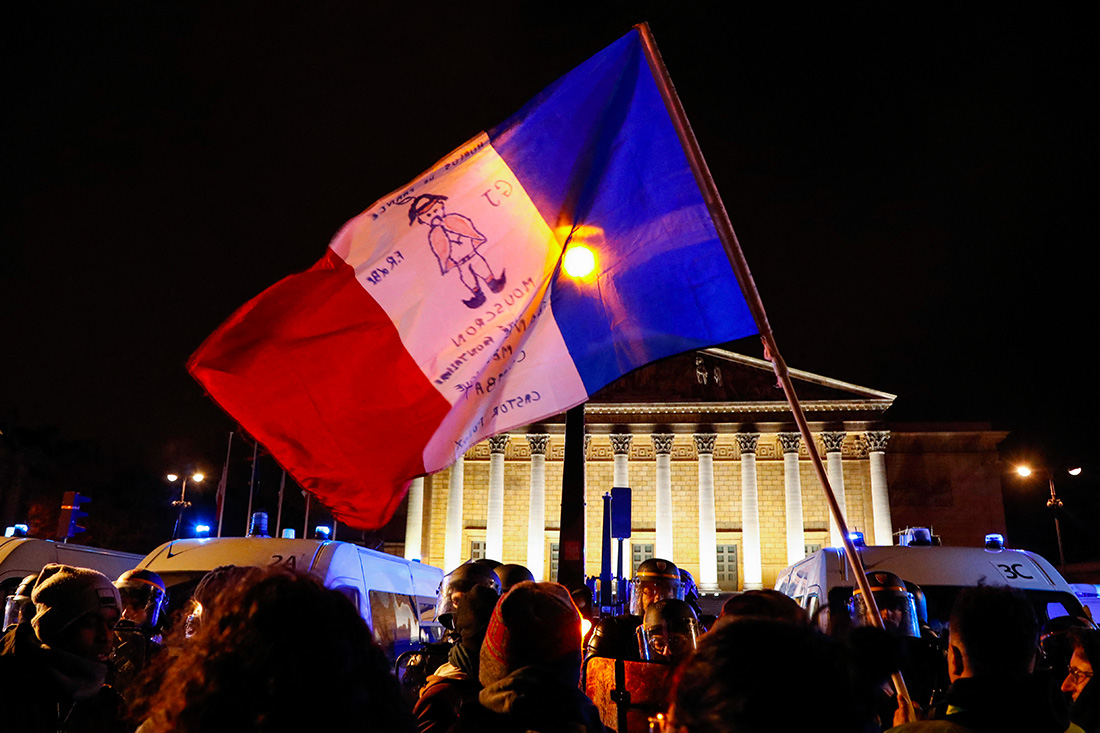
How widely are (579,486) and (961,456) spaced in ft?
136

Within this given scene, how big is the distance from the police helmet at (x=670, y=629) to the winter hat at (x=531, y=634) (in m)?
1.77

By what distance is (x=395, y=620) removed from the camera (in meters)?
12.1

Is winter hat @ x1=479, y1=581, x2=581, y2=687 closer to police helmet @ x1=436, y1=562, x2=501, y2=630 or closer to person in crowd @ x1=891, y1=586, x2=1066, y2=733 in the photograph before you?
person in crowd @ x1=891, y1=586, x2=1066, y2=733

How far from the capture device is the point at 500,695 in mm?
2674

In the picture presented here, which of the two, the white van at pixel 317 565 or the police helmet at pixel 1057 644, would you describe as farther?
the white van at pixel 317 565

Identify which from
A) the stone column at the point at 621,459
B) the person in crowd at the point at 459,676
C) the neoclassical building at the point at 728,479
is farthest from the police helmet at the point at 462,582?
the stone column at the point at 621,459

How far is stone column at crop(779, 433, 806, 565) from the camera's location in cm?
4069

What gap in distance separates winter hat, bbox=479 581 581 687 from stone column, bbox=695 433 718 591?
128 ft

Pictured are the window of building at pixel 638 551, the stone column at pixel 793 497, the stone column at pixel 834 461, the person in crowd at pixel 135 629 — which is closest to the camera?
the person in crowd at pixel 135 629

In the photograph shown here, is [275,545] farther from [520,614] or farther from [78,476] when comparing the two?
[78,476]

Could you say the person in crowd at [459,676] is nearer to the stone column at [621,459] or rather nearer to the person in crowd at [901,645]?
the person in crowd at [901,645]

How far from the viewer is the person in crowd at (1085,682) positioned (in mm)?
A: 4359

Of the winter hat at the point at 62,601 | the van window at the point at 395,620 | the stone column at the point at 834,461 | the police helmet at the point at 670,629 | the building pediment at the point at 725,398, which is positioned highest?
the building pediment at the point at 725,398

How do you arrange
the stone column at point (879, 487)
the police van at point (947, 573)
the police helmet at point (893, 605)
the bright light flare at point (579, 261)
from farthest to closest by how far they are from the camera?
the stone column at point (879, 487) < the police van at point (947, 573) < the police helmet at point (893, 605) < the bright light flare at point (579, 261)
